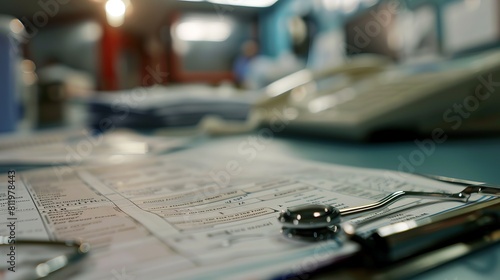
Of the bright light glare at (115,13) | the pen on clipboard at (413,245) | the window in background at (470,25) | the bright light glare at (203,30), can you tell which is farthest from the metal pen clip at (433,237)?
the bright light glare at (203,30)

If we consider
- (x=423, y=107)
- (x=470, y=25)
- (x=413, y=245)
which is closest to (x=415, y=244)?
(x=413, y=245)

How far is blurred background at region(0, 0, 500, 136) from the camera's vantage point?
1.00 metres

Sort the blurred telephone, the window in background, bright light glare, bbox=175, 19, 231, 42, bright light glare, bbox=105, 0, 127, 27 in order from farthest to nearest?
bright light glare, bbox=175, 19, 231, 42
bright light glare, bbox=105, 0, 127, 27
the window in background
the blurred telephone

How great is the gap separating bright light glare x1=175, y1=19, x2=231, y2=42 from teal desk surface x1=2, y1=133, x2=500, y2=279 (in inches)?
145

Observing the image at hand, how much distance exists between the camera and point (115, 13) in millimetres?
3260

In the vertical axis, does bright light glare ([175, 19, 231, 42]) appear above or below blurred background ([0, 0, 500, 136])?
above

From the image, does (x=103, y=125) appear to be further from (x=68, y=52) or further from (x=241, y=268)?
(x=68, y=52)

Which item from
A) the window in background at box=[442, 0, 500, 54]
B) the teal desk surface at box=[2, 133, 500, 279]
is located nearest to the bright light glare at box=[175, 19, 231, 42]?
the window in background at box=[442, 0, 500, 54]

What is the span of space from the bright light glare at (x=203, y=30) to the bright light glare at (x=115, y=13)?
65 centimetres

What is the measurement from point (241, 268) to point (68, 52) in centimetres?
320

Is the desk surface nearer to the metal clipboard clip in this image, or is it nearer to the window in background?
the metal clipboard clip

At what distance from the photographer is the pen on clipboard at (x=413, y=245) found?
16 centimetres

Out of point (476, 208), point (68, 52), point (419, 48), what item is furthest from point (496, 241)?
point (68, 52)

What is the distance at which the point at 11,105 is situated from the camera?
1235 millimetres
